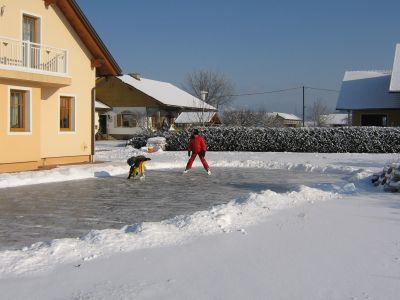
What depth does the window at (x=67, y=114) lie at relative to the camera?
1906 centimetres

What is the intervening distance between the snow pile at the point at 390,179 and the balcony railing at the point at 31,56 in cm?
1125

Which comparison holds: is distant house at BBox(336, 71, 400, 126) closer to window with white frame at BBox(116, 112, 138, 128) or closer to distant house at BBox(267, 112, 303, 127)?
distant house at BBox(267, 112, 303, 127)

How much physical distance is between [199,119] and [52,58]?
27.6 m

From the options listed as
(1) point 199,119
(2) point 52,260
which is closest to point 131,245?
(2) point 52,260

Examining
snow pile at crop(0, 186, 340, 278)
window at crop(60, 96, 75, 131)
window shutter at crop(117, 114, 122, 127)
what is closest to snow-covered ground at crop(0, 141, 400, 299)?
snow pile at crop(0, 186, 340, 278)

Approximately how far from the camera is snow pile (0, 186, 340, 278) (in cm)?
583

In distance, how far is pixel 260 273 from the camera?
17.5ft

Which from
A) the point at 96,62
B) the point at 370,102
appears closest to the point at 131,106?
the point at 370,102

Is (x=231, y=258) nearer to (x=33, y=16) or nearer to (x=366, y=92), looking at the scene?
(x=33, y=16)

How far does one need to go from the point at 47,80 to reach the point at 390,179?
11.4 metres

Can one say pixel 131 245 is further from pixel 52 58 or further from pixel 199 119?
pixel 199 119

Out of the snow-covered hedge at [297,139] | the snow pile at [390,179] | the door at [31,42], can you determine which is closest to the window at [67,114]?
the door at [31,42]

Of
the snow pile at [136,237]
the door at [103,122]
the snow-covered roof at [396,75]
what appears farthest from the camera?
the door at [103,122]

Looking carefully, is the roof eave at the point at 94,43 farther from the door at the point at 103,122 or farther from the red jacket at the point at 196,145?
the door at the point at 103,122
